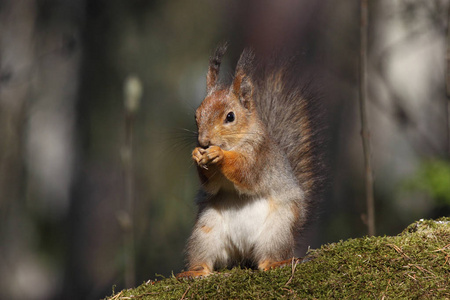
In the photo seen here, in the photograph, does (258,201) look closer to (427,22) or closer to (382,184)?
(382,184)

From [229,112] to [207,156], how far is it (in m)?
0.28

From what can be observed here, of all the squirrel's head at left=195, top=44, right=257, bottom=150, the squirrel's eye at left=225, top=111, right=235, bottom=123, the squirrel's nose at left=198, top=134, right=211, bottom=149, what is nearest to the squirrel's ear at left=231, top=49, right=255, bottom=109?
the squirrel's head at left=195, top=44, right=257, bottom=150

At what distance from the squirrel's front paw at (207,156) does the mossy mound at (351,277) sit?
1.71 feet

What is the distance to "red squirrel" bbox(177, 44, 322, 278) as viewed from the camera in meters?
2.27

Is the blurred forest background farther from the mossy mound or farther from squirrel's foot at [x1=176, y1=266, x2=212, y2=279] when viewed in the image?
the mossy mound

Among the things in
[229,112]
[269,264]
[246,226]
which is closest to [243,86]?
[229,112]

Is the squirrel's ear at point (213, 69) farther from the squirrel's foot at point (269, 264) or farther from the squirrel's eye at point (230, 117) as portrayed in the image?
the squirrel's foot at point (269, 264)

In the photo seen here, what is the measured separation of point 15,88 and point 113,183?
1.56m

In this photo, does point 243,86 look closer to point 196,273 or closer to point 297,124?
point 297,124

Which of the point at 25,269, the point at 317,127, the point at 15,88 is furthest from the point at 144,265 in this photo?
the point at 317,127

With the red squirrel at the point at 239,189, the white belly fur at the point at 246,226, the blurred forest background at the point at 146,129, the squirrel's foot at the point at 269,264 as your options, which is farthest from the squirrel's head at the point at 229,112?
the blurred forest background at the point at 146,129

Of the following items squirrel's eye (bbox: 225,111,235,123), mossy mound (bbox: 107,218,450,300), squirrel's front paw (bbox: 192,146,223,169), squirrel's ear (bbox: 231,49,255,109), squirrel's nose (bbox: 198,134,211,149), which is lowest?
mossy mound (bbox: 107,218,450,300)

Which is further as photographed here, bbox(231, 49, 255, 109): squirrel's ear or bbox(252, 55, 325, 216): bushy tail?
bbox(252, 55, 325, 216): bushy tail

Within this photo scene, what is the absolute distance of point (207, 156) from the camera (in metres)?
2.21
